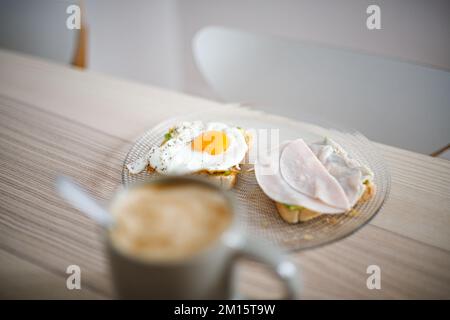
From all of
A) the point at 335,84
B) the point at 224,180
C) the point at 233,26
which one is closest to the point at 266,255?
the point at 224,180

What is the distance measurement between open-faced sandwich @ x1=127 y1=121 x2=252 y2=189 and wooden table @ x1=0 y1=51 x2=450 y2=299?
0.11 m

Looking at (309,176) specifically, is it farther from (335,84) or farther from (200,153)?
(335,84)

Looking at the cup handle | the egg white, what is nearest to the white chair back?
the egg white

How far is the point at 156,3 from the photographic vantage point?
2.85 meters

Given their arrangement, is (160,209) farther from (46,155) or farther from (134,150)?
(46,155)

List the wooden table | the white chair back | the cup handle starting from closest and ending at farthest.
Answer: the cup handle, the wooden table, the white chair back

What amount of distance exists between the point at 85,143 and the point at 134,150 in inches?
6.9

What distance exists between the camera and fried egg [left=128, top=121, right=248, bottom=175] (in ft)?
3.25

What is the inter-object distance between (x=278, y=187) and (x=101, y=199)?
382 millimetres

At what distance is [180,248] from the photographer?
1.85ft

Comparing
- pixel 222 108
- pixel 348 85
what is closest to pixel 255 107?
pixel 222 108

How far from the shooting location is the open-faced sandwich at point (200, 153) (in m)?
0.99

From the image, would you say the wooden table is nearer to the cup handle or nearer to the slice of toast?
the slice of toast

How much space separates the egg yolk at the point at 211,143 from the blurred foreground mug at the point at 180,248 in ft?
1.28
